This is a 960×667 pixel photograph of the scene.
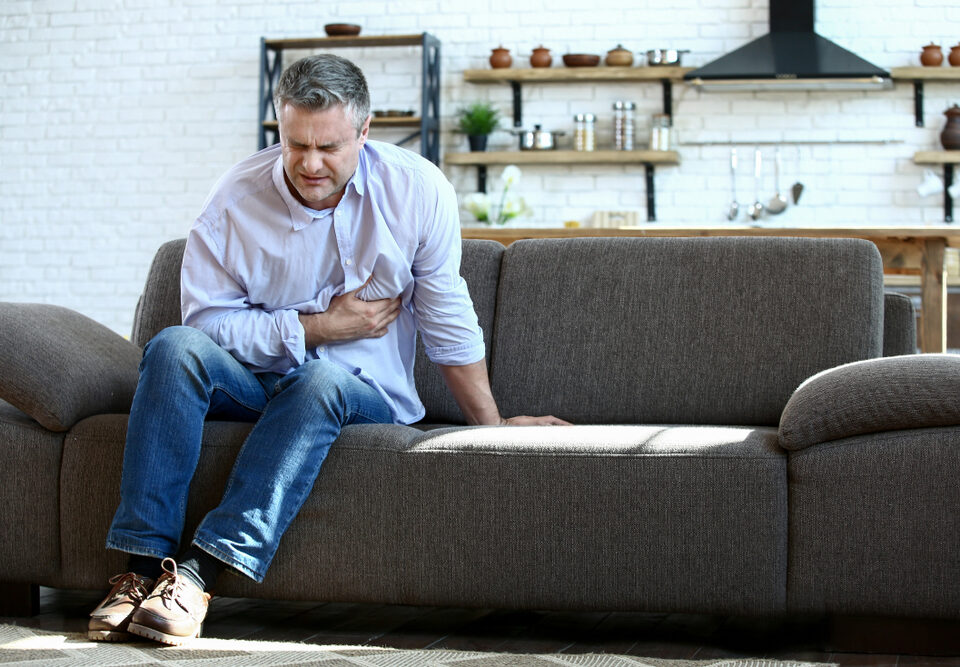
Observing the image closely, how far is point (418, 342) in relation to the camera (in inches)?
101

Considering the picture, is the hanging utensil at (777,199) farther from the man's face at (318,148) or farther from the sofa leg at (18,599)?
the sofa leg at (18,599)

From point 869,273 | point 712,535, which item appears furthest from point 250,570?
point 869,273

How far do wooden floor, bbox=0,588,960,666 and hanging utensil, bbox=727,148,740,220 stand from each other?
14.2 feet

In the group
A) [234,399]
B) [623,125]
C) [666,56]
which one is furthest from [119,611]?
[666,56]

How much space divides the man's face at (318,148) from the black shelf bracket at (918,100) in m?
4.84

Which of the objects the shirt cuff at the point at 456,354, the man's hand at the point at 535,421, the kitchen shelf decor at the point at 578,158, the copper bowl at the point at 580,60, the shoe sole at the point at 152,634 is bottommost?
the shoe sole at the point at 152,634

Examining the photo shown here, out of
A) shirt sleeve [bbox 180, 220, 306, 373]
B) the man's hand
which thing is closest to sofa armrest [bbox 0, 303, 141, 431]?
shirt sleeve [bbox 180, 220, 306, 373]

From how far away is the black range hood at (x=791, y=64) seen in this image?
18.9 feet

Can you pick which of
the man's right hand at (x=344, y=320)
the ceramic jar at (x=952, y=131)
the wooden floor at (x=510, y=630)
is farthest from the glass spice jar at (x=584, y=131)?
the wooden floor at (x=510, y=630)

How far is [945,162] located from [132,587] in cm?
538

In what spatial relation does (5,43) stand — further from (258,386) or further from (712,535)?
(712,535)

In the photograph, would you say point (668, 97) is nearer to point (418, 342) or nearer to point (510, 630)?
point (418, 342)

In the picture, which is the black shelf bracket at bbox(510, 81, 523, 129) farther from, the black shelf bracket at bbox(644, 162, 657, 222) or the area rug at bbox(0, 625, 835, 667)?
the area rug at bbox(0, 625, 835, 667)

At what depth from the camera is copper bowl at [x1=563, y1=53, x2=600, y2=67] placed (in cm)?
614
